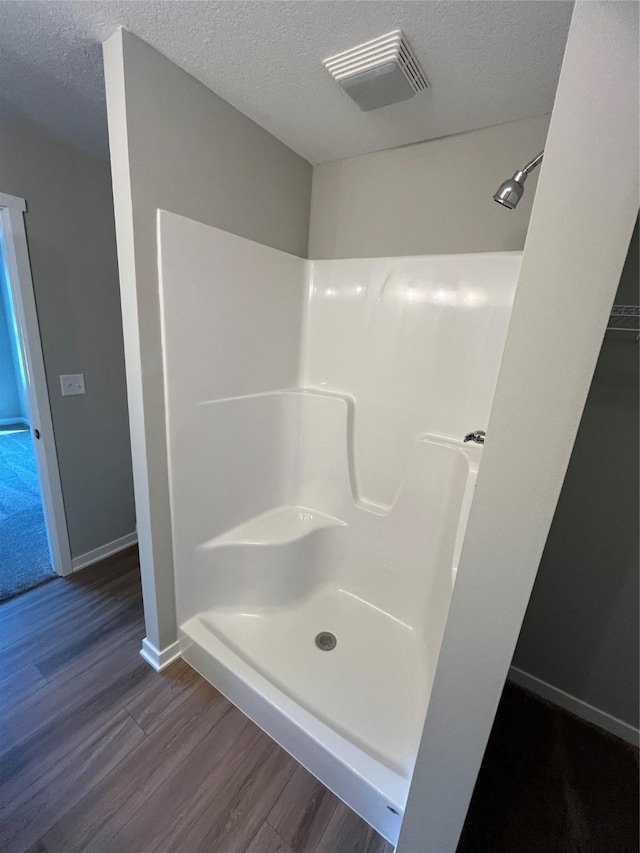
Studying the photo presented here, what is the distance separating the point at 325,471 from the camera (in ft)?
6.41

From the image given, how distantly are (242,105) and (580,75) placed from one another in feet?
4.50

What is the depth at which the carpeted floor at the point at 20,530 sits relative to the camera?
204cm

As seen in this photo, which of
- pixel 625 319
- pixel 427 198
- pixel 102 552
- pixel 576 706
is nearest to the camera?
pixel 625 319

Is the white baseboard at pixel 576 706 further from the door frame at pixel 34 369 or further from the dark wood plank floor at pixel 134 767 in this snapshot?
the door frame at pixel 34 369

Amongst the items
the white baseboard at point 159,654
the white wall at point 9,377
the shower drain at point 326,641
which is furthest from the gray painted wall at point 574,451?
the white wall at point 9,377

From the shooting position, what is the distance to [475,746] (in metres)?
0.76

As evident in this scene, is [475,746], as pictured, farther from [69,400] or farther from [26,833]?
[69,400]

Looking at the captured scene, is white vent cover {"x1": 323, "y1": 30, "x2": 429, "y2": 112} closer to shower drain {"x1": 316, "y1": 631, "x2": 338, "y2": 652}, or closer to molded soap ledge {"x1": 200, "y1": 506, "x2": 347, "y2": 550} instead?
molded soap ledge {"x1": 200, "y1": 506, "x2": 347, "y2": 550}

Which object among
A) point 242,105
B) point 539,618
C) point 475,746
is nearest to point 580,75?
point 475,746

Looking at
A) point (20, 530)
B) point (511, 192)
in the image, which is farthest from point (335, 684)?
point (20, 530)

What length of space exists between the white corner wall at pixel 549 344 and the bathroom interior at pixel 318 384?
27 cm

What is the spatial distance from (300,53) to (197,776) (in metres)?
2.46

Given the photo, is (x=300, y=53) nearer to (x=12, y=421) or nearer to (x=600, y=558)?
(x=600, y=558)

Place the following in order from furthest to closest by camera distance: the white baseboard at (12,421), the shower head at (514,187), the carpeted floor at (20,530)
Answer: the white baseboard at (12,421), the carpeted floor at (20,530), the shower head at (514,187)
